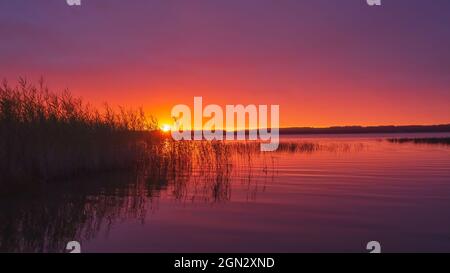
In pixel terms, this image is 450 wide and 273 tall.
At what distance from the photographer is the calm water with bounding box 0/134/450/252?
24.7 feet

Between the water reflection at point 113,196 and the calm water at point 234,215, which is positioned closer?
the calm water at point 234,215

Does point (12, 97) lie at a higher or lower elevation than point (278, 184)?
higher

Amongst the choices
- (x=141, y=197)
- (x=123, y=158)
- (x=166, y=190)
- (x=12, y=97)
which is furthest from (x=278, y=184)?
(x=12, y=97)

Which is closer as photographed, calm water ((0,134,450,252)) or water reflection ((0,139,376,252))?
calm water ((0,134,450,252))

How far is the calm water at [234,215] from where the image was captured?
7.54 metres

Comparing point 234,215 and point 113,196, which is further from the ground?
point 113,196

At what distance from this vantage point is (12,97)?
14.0 m

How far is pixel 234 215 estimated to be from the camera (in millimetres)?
9883

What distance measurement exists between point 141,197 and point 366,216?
644cm

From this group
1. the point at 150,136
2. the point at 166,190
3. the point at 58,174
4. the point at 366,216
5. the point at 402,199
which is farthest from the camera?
the point at 150,136

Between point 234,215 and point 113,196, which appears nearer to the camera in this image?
point 234,215
